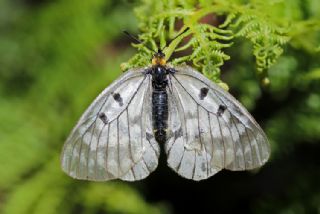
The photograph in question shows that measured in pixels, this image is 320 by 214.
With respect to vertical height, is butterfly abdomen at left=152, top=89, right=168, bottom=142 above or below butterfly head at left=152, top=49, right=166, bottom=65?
below

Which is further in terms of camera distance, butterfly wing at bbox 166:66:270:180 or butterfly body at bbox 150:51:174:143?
butterfly body at bbox 150:51:174:143

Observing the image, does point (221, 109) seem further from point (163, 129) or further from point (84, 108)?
point (84, 108)

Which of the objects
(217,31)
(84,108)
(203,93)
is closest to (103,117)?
(203,93)

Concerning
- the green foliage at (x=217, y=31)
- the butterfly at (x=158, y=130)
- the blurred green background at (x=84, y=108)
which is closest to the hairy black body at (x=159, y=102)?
the butterfly at (x=158, y=130)

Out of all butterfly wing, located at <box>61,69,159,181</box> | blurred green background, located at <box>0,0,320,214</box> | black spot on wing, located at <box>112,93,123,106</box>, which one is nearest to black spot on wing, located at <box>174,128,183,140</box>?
butterfly wing, located at <box>61,69,159,181</box>

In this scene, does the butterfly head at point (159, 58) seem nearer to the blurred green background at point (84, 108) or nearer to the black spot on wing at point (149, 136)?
the black spot on wing at point (149, 136)

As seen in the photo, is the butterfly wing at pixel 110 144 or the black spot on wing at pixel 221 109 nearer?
the black spot on wing at pixel 221 109

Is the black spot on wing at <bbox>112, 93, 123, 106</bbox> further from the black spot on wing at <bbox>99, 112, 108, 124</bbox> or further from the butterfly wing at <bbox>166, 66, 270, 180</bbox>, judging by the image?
the butterfly wing at <bbox>166, 66, 270, 180</bbox>

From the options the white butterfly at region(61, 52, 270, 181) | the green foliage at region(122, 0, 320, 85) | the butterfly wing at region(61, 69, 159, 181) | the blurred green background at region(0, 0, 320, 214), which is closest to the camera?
the green foliage at region(122, 0, 320, 85)
